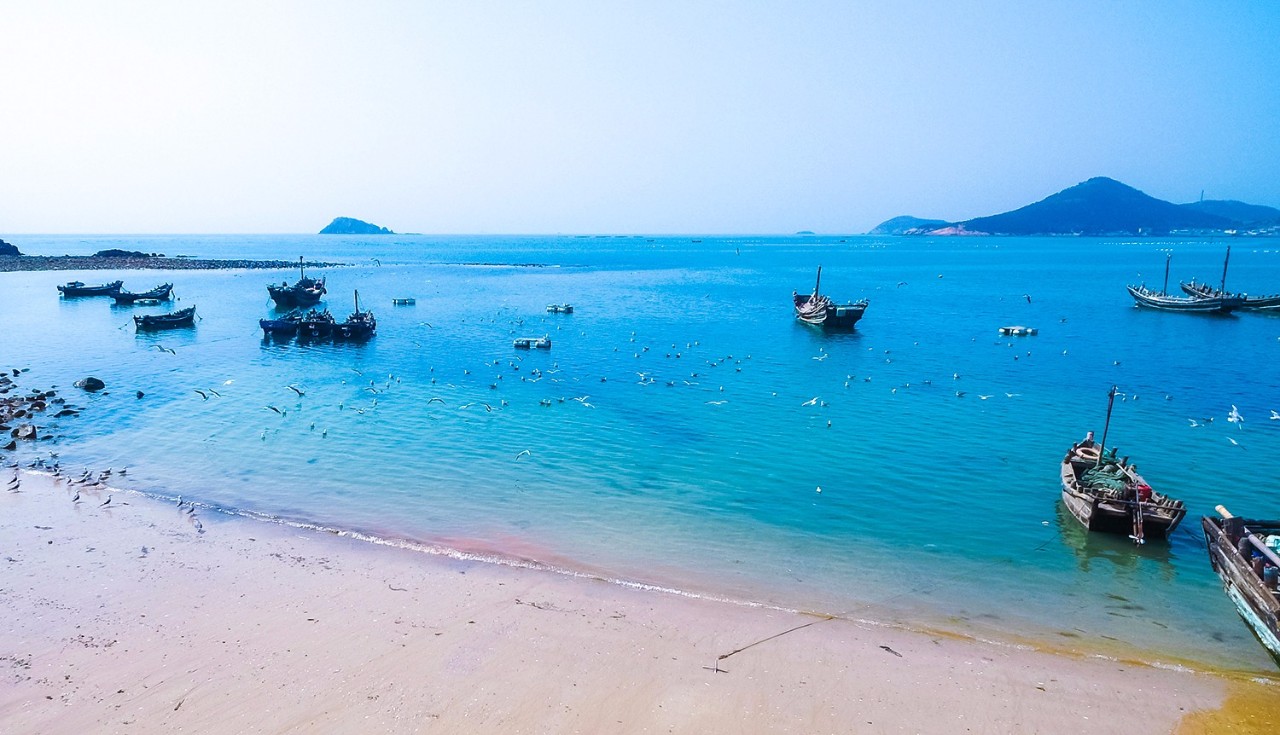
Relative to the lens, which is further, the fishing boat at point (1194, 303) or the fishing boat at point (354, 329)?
the fishing boat at point (1194, 303)

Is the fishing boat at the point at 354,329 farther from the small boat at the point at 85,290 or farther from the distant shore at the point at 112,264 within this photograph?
the distant shore at the point at 112,264

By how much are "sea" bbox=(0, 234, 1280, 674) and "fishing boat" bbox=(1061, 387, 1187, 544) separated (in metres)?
0.45

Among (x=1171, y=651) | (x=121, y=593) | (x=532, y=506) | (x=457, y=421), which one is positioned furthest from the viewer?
(x=457, y=421)

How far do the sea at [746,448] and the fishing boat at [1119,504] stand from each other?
1.46 feet

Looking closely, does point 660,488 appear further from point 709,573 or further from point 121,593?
point 121,593

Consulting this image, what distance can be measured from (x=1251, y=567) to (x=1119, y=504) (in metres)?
4.32

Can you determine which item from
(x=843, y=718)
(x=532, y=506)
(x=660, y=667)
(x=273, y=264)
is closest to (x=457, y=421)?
(x=532, y=506)

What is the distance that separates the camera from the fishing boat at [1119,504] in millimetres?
18469

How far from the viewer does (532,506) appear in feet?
68.9

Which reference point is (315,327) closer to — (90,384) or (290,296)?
(90,384)

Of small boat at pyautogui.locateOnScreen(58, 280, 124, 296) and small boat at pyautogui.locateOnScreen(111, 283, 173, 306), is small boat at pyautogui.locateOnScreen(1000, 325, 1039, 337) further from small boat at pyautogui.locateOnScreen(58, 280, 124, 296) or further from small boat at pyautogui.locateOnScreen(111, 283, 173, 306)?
small boat at pyautogui.locateOnScreen(58, 280, 124, 296)

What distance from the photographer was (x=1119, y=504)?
18812 mm

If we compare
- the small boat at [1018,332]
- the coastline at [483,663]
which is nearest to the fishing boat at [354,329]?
the coastline at [483,663]

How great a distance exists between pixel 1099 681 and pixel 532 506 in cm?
1422
